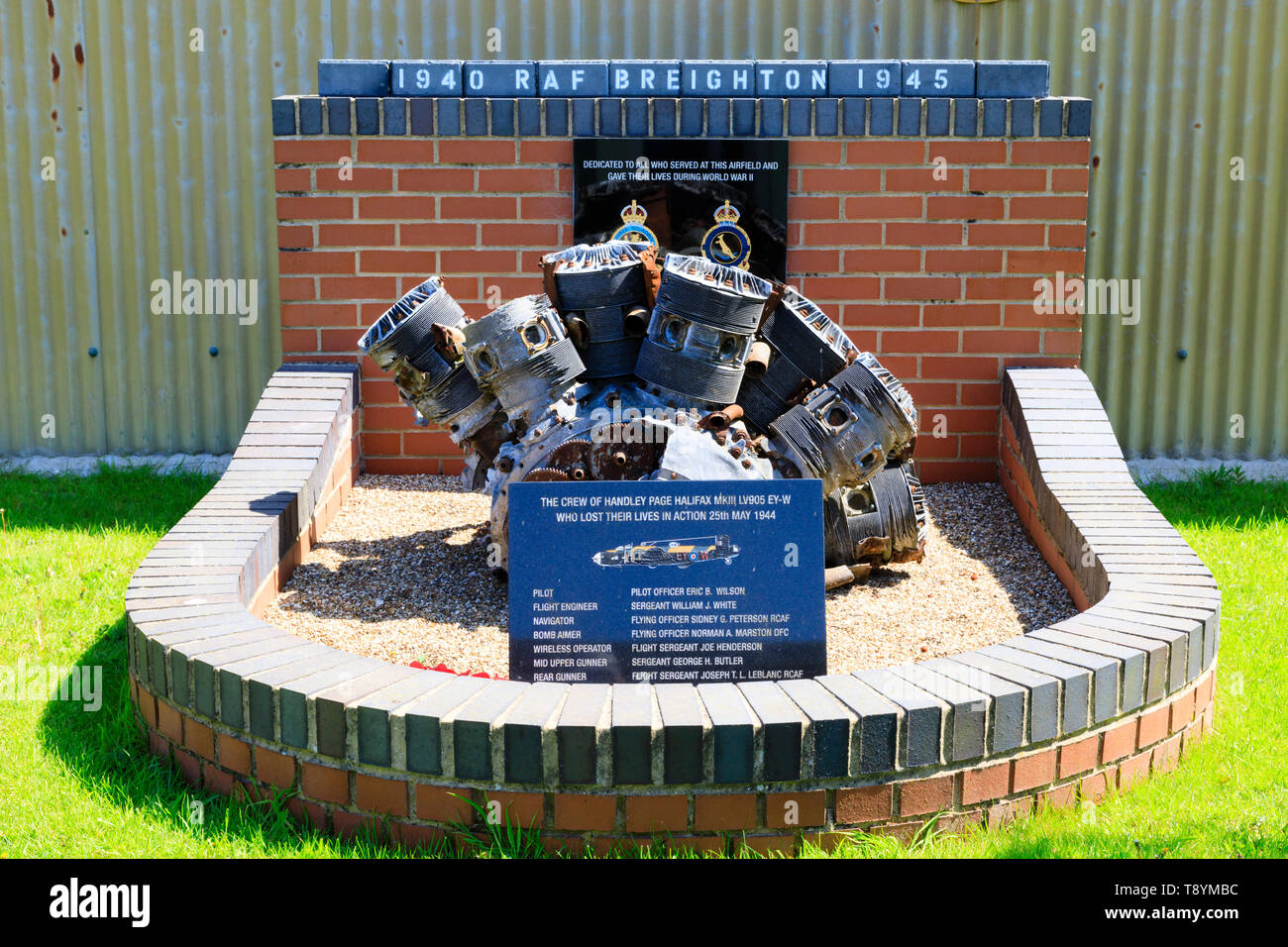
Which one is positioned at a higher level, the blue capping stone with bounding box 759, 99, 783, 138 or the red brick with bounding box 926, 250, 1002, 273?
the blue capping stone with bounding box 759, 99, 783, 138

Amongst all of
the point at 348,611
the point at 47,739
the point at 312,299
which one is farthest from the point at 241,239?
the point at 47,739

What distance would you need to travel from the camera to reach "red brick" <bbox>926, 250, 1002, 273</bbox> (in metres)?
5.45

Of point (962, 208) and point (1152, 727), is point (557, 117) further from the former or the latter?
point (1152, 727)

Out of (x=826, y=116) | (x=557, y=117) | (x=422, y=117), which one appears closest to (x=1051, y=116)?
(x=826, y=116)

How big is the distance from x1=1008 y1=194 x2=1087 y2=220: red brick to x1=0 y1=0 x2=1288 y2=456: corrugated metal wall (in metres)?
1.61

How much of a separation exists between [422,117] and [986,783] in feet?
12.1

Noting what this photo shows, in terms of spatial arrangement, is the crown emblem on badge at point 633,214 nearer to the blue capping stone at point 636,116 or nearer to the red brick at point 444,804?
the blue capping stone at point 636,116

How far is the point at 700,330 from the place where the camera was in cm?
393

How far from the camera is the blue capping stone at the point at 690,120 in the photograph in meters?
5.33

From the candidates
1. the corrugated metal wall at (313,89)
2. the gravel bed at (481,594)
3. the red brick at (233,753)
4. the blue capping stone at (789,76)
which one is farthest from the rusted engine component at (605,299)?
the corrugated metal wall at (313,89)

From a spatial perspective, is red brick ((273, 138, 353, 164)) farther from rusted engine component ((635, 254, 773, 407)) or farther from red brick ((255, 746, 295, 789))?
red brick ((255, 746, 295, 789))

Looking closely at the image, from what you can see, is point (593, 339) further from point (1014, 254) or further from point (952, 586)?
point (1014, 254)

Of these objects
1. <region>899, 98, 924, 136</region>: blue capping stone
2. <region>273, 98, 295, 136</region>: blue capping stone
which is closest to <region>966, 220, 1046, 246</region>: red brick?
<region>899, 98, 924, 136</region>: blue capping stone

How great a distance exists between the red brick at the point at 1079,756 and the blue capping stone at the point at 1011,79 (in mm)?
3148
